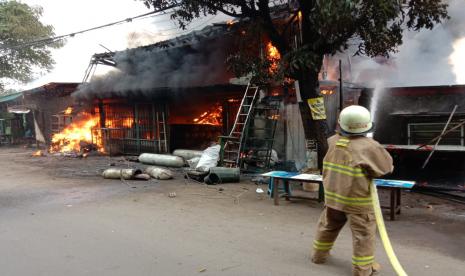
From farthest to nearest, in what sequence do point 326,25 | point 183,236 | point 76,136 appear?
point 76,136, point 326,25, point 183,236

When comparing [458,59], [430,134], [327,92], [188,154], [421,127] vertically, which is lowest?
[188,154]

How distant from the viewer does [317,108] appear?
740 cm

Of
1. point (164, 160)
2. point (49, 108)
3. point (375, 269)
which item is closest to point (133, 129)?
point (164, 160)

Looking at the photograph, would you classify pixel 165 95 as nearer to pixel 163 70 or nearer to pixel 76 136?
pixel 163 70

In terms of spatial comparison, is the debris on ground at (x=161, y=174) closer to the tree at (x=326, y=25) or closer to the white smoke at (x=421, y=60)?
the tree at (x=326, y=25)

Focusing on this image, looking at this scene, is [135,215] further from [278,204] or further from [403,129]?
[403,129]

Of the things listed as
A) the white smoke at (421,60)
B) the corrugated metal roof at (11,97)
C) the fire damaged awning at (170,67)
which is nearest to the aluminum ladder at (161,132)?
the fire damaged awning at (170,67)

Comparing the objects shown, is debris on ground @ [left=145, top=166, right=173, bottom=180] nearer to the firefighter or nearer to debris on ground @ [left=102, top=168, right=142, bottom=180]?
debris on ground @ [left=102, top=168, right=142, bottom=180]

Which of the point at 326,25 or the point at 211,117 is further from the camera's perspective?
the point at 211,117

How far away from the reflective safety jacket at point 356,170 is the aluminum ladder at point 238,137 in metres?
6.39

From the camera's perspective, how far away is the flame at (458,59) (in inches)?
452

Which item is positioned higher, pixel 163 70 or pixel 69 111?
pixel 163 70

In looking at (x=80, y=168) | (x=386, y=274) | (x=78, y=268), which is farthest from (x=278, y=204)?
(x=80, y=168)

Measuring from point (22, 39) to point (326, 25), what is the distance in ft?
80.1
